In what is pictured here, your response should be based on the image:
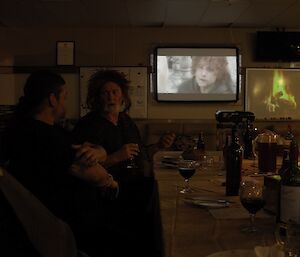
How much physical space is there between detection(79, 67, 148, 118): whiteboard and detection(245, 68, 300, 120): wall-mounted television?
162 centimetres

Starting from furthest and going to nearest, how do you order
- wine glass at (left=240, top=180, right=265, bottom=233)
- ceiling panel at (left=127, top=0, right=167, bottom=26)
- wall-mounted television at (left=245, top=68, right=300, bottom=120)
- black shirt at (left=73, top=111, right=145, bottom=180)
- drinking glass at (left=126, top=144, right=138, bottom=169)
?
wall-mounted television at (left=245, top=68, right=300, bottom=120) < ceiling panel at (left=127, top=0, right=167, bottom=26) < drinking glass at (left=126, top=144, right=138, bottom=169) < black shirt at (left=73, top=111, right=145, bottom=180) < wine glass at (left=240, top=180, right=265, bottom=233)

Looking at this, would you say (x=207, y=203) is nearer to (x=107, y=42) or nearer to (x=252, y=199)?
(x=252, y=199)

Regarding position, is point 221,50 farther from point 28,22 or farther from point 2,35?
point 2,35

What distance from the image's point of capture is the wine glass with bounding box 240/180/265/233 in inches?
53.8

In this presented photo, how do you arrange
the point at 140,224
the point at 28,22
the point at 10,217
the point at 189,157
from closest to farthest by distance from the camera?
the point at 10,217 → the point at 140,224 → the point at 189,157 → the point at 28,22

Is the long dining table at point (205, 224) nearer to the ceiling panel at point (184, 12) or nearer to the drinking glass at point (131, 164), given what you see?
the drinking glass at point (131, 164)

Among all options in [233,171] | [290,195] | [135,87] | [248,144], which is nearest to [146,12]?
[135,87]

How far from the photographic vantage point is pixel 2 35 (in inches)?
257

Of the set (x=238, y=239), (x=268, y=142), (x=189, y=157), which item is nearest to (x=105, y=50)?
(x=189, y=157)

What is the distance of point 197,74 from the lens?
6621mm

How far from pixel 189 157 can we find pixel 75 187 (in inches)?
51.4

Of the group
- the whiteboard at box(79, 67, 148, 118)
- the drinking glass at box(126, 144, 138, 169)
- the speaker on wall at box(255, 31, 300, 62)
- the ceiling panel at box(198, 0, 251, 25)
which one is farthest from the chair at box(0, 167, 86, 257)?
the speaker on wall at box(255, 31, 300, 62)

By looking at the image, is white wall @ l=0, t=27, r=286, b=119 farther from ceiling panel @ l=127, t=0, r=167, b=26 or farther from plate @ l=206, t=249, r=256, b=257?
plate @ l=206, t=249, r=256, b=257

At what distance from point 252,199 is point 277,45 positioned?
5.56 meters
